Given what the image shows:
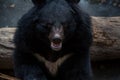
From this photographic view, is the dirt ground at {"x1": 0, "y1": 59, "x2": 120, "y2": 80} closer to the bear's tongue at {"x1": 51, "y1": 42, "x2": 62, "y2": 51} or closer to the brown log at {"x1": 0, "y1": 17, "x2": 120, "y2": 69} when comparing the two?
the brown log at {"x1": 0, "y1": 17, "x2": 120, "y2": 69}

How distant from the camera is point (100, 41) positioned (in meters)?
5.57

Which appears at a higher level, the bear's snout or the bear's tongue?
the bear's snout

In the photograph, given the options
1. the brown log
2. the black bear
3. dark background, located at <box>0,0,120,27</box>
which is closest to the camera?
the black bear

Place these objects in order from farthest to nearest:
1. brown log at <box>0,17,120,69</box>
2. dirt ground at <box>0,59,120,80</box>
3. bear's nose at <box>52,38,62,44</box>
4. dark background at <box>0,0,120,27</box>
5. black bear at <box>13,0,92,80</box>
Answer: dark background at <box>0,0,120,27</box> < dirt ground at <box>0,59,120,80</box> < brown log at <box>0,17,120,69</box> < black bear at <box>13,0,92,80</box> < bear's nose at <box>52,38,62,44</box>

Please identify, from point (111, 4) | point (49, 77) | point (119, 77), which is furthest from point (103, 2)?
point (49, 77)

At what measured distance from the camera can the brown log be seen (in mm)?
5359

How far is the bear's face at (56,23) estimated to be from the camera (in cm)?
351

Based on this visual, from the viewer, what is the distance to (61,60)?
3.95 m

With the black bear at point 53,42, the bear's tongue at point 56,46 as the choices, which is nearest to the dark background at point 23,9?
the black bear at point 53,42

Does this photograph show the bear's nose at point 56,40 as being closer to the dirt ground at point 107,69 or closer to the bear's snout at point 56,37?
the bear's snout at point 56,37

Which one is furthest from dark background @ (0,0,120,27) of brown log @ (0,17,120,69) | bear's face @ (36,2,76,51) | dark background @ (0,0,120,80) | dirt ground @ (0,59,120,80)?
bear's face @ (36,2,76,51)

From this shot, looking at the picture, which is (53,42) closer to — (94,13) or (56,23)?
(56,23)

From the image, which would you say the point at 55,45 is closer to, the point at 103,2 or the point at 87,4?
the point at 87,4

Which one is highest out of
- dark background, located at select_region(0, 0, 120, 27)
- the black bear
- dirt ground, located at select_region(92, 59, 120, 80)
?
the black bear
